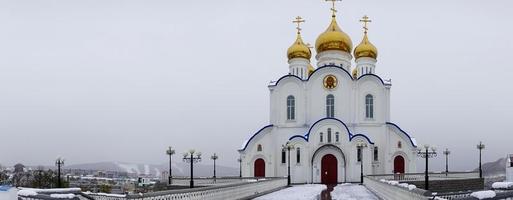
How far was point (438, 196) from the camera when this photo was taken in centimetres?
1068

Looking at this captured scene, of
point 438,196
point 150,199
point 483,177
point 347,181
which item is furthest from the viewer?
point 483,177

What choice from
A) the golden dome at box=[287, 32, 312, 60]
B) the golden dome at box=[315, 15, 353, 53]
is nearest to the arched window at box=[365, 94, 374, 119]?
the golden dome at box=[315, 15, 353, 53]

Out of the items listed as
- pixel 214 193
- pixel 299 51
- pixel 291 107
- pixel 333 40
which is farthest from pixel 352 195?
pixel 299 51

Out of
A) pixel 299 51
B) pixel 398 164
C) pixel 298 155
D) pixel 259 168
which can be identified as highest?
pixel 299 51

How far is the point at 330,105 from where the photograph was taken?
145 feet

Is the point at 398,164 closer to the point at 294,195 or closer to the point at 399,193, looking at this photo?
the point at 294,195

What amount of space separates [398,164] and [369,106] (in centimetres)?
528

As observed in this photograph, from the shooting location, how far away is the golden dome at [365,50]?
47.3 meters

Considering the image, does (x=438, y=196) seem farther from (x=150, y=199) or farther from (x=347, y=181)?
(x=347, y=181)

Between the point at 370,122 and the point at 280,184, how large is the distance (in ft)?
44.8

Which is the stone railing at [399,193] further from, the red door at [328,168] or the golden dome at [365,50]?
the golden dome at [365,50]

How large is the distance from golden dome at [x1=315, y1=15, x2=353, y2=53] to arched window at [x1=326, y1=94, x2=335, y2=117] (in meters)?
4.95

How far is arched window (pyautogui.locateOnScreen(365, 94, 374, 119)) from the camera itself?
44153 millimetres

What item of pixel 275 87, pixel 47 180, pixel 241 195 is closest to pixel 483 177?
pixel 275 87
